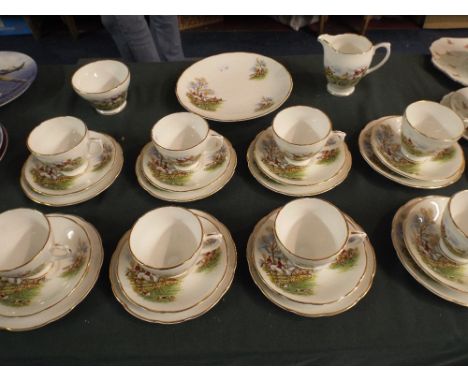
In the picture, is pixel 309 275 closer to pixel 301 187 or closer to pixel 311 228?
pixel 311 228

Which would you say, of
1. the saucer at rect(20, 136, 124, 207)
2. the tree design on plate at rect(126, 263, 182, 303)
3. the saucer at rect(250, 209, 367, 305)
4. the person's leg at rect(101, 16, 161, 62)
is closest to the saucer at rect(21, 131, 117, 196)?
the saucer at rect(20, 136, 124, 207)

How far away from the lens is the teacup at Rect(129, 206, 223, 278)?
624mm

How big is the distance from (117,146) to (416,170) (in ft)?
2.08

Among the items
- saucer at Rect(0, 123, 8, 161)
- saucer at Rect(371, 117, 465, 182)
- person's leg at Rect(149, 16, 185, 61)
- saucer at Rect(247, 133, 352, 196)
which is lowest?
person's leg at Rect(149, 16, 185, 61)

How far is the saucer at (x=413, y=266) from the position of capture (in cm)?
59

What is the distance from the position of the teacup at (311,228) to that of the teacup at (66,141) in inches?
16.5

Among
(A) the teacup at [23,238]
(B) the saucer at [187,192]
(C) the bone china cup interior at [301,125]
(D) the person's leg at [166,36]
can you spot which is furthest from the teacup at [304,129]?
(D) the person's leg at [166,36]

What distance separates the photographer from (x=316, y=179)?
0.74 m

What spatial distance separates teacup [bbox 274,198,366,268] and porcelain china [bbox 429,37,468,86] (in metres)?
0.59

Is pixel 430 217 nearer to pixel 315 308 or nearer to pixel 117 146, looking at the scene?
pixel 315 308

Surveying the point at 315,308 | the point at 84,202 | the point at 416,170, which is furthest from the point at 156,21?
the point at 315,308

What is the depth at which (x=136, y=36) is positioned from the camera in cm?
149

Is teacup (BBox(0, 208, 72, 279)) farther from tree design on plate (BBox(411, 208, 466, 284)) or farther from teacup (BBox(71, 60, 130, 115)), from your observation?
tree design on plate (BBox(411, 208, 466, 284))

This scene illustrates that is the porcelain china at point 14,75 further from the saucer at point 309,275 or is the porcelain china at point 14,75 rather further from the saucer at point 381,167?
the saucer at point 381,167
